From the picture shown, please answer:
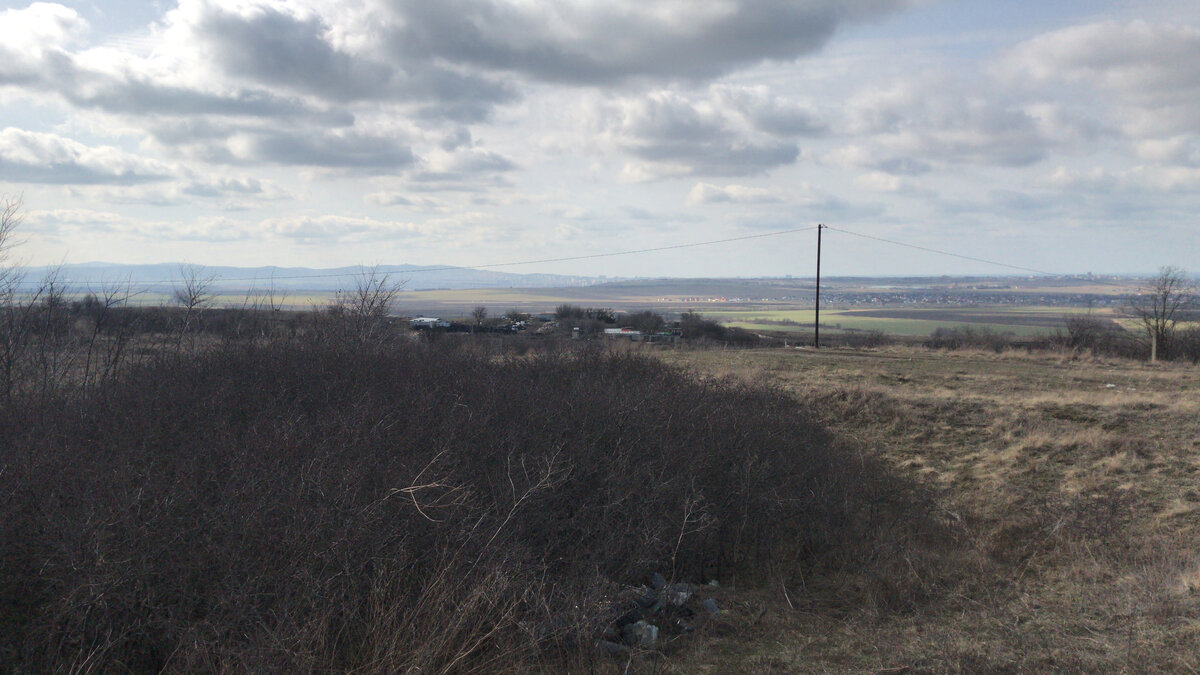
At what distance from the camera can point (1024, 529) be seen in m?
10.2

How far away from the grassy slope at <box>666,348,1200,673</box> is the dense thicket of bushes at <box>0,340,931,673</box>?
1089 millimetres

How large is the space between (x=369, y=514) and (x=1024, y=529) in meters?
9.00

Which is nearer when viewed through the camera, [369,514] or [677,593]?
[369,514]

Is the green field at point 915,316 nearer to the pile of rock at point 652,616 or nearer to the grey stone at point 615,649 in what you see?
the pile of rock at point 652,616

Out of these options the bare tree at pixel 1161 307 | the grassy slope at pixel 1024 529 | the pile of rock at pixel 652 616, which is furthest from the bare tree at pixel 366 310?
the bare tree at pixel 1161 307

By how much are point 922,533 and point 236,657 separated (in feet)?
27.9

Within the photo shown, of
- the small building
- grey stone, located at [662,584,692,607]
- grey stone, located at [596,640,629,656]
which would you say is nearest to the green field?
the small building

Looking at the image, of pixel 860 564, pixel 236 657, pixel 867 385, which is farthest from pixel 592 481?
pixel 867 385

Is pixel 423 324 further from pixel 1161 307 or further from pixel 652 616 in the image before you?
pixel 1161 307

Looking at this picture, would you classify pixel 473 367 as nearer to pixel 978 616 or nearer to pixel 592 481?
pixel 592 481

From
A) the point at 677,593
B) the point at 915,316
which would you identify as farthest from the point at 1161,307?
the point at 915,316

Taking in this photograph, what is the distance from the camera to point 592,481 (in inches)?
310

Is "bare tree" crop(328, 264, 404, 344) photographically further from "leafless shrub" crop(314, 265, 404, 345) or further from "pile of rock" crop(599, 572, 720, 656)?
"pile of rock" crop(599, 572, 720, 656)

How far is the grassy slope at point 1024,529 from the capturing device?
5934 mm
